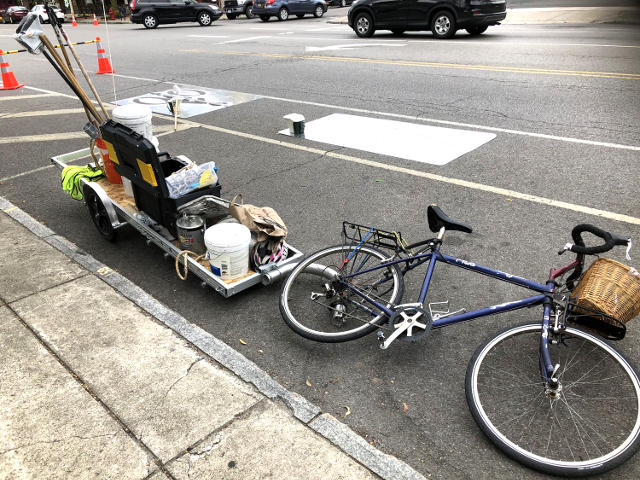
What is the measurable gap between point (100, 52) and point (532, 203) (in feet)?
44.5

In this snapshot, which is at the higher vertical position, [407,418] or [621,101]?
[621,101]

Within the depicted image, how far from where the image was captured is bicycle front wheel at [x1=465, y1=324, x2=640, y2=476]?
268 cm

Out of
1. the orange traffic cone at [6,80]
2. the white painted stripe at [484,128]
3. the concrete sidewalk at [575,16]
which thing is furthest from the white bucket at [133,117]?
the concrete sidewalk at [575,16]

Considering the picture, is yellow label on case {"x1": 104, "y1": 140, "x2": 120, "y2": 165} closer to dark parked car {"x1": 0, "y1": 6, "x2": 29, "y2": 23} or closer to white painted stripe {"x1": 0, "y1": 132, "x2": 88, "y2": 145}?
white painted stripe {"x1": 0, "y1": 132, "x2": 88, "y2": 145}

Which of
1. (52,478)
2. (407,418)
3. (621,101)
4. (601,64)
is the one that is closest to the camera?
(52,478)

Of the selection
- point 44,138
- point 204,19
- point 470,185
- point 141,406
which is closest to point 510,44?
point 470,185

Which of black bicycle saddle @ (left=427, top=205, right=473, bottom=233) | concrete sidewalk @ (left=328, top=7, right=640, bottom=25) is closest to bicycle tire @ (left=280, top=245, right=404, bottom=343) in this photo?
black bicycle saddle @ (left=427, top=205, right=473, bottom=233)

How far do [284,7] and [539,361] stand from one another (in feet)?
89.8

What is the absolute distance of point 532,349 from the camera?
11.2 ft

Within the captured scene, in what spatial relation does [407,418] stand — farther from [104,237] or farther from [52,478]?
[104,237]

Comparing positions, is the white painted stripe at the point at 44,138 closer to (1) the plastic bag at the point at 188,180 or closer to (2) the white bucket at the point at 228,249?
(1) the plastic bag at the point at 188,180

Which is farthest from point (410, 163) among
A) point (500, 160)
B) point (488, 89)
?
point (488, 89)

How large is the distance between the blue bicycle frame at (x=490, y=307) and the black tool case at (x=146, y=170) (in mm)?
1657

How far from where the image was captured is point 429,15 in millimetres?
15953
